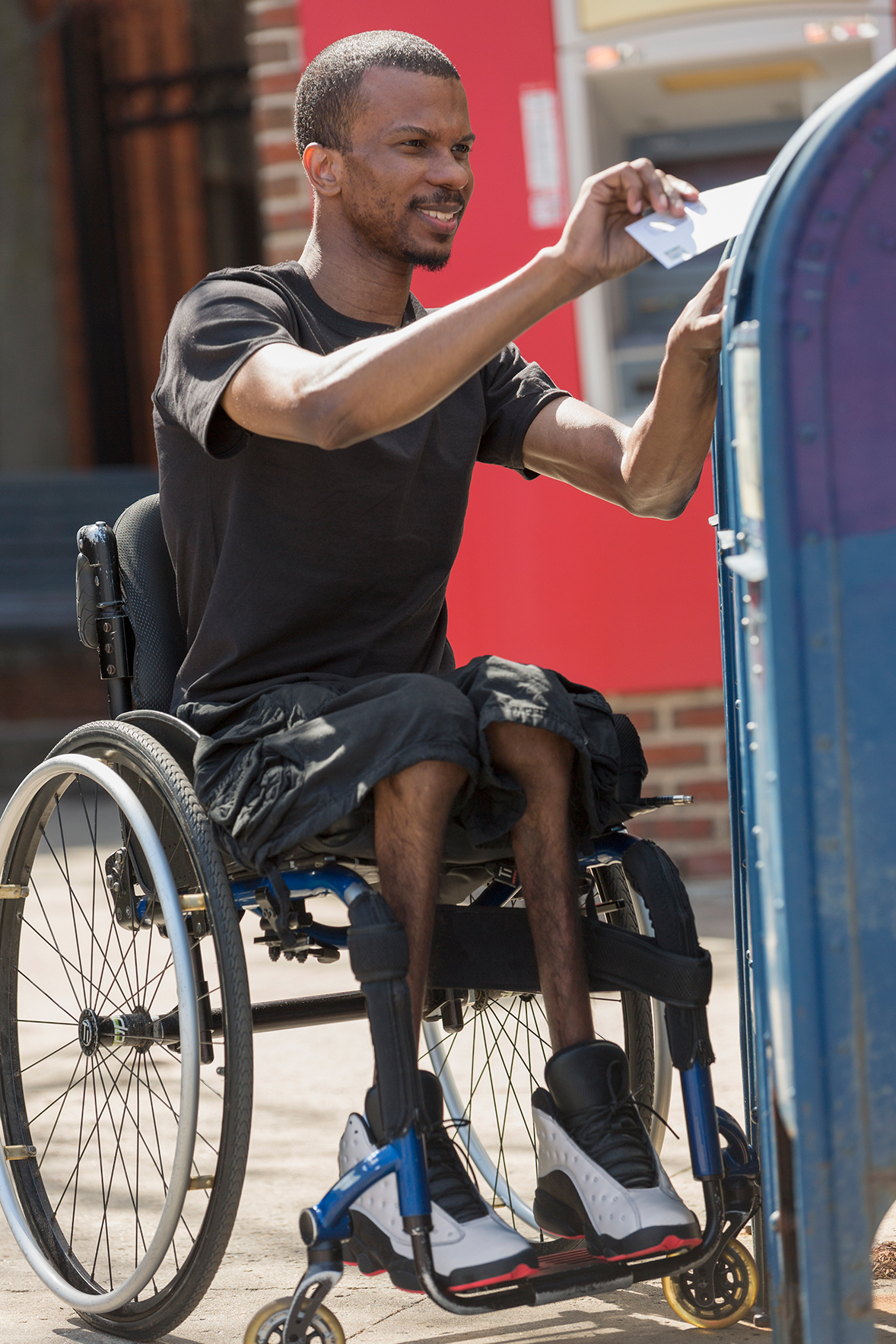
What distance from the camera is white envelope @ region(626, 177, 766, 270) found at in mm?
1955

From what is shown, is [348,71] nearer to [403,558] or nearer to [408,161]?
[408,161]

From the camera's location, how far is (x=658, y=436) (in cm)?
239

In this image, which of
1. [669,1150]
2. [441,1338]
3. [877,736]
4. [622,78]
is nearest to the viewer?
[877,736]

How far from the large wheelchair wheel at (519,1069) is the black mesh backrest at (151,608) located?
2.27 feet

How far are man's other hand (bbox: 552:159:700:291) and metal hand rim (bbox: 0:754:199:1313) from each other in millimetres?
921

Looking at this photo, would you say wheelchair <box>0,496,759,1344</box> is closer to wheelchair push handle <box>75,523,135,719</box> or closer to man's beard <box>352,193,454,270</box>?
wheelchair push handle <box>75,523,135,719</box>

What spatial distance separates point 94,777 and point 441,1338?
963mm

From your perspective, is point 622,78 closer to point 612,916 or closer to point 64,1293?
point 612,916

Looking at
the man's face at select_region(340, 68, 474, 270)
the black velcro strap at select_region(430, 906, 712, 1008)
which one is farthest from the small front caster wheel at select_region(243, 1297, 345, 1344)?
the man's face at select_region(340, 68, 474, 270)

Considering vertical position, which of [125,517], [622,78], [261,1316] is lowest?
[261,1316]

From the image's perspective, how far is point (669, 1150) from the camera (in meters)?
3.15

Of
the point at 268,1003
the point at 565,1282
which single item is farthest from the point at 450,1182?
the point at 268,1003

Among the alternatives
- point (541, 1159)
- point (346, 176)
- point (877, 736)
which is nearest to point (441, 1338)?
point (541, 1159)

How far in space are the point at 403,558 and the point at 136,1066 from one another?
90 centimetres
